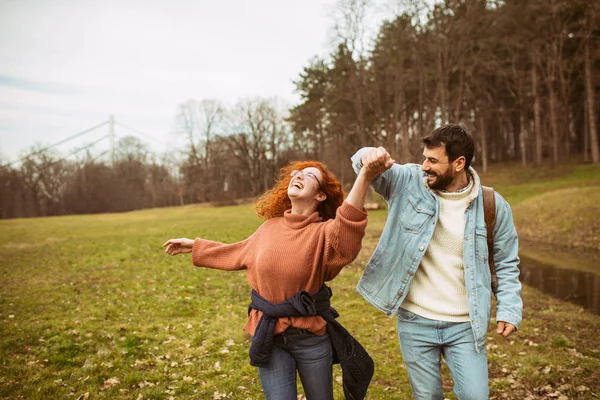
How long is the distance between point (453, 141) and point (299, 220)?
1.22 m

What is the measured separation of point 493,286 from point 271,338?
1.68 metres

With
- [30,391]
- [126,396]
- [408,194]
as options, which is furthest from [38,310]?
[408,194]

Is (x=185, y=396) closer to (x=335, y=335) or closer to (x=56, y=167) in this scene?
(x=335, y=335)

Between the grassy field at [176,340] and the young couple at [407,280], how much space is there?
2514mm

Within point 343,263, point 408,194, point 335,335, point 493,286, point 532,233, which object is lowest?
point 532,233

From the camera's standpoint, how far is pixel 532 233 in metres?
18.4

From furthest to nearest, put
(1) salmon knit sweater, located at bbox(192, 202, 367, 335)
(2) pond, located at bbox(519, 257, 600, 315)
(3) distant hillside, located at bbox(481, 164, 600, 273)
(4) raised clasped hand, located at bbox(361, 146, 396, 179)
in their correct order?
(3) distant hillside, located at bbox(481, 164, 600, 273)
(2) pond, located at bbox(519, 257, 600, 315)
(1) salmon knit sweater, located at bbox(192, 202, 367, 335)
(4) raised clasped hand, located at bbox(361, 146, 396, 179)

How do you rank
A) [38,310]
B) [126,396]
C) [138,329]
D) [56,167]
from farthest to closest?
[56,167], [38,310], [138,329], [126,396]

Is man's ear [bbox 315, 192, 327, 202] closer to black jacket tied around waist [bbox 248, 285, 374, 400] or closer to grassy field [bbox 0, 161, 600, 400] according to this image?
black jacket tied around waist [bbox 248, 285, 374, 400]

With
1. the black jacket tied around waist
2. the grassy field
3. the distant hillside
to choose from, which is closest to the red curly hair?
the black jacket tied around waist

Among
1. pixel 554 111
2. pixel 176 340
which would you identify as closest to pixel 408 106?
pixel 554 111

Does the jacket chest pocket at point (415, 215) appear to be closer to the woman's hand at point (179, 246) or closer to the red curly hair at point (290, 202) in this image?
the red curly hair at point (290, 202)

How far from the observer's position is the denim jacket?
9.86 feet

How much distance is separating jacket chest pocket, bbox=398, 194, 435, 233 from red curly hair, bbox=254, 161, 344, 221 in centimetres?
53
